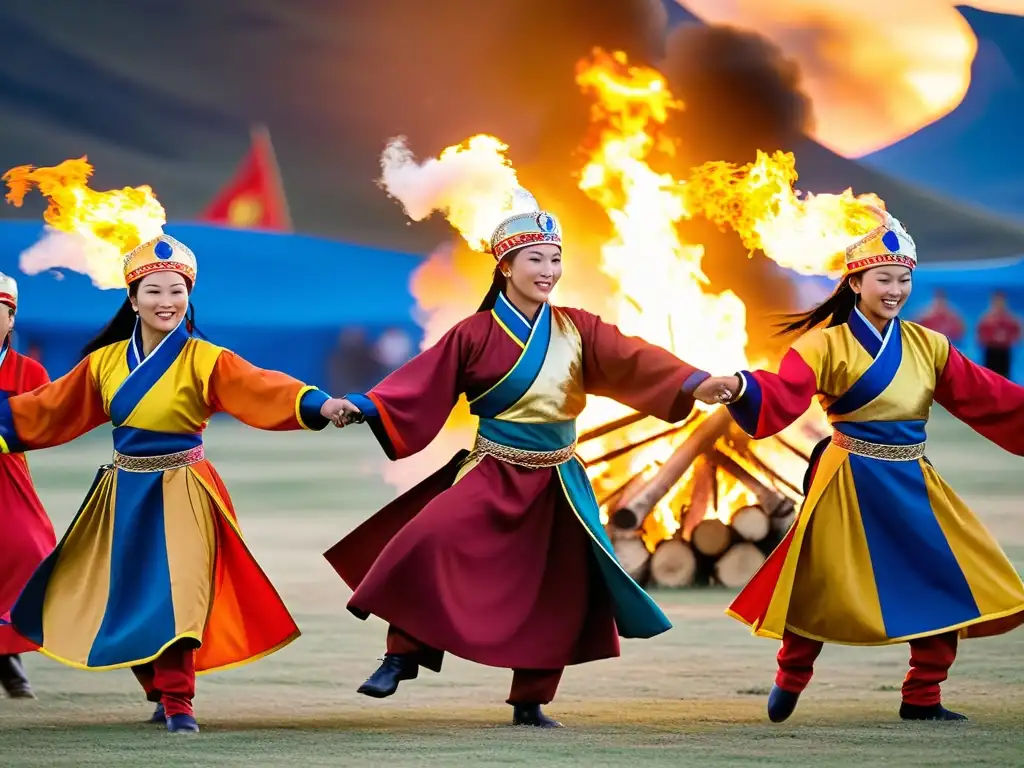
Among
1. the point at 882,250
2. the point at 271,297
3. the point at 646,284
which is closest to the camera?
the point at 882,250

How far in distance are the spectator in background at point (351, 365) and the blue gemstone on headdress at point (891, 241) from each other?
9254 mm

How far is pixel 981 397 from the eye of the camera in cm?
506

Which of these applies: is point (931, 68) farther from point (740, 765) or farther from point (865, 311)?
point (740, 765)

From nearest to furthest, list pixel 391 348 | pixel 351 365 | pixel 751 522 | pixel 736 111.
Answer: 1. pixel 751 522
2. pixel 736 111
3. pixel 351 365
4. pixel 391 348

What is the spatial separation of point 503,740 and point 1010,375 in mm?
9462

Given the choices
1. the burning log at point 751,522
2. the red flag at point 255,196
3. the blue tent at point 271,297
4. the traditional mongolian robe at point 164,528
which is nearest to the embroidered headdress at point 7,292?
the traditional mongolian robe at point 164,528

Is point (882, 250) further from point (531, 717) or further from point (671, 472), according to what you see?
point (671, 472)

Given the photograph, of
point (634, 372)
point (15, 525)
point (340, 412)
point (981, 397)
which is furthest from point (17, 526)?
point (981, 397)

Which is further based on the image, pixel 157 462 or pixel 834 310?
pixel 834 310

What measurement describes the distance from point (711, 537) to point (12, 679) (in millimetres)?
3448

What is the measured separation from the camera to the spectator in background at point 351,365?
14047mm

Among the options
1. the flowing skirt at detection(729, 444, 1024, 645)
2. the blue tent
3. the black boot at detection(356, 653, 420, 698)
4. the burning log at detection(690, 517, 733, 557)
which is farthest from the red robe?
the blue tent

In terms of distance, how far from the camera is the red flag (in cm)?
1458

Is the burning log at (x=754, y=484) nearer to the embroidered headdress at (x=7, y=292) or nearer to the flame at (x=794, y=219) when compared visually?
the flame at (x=794, y=219)
